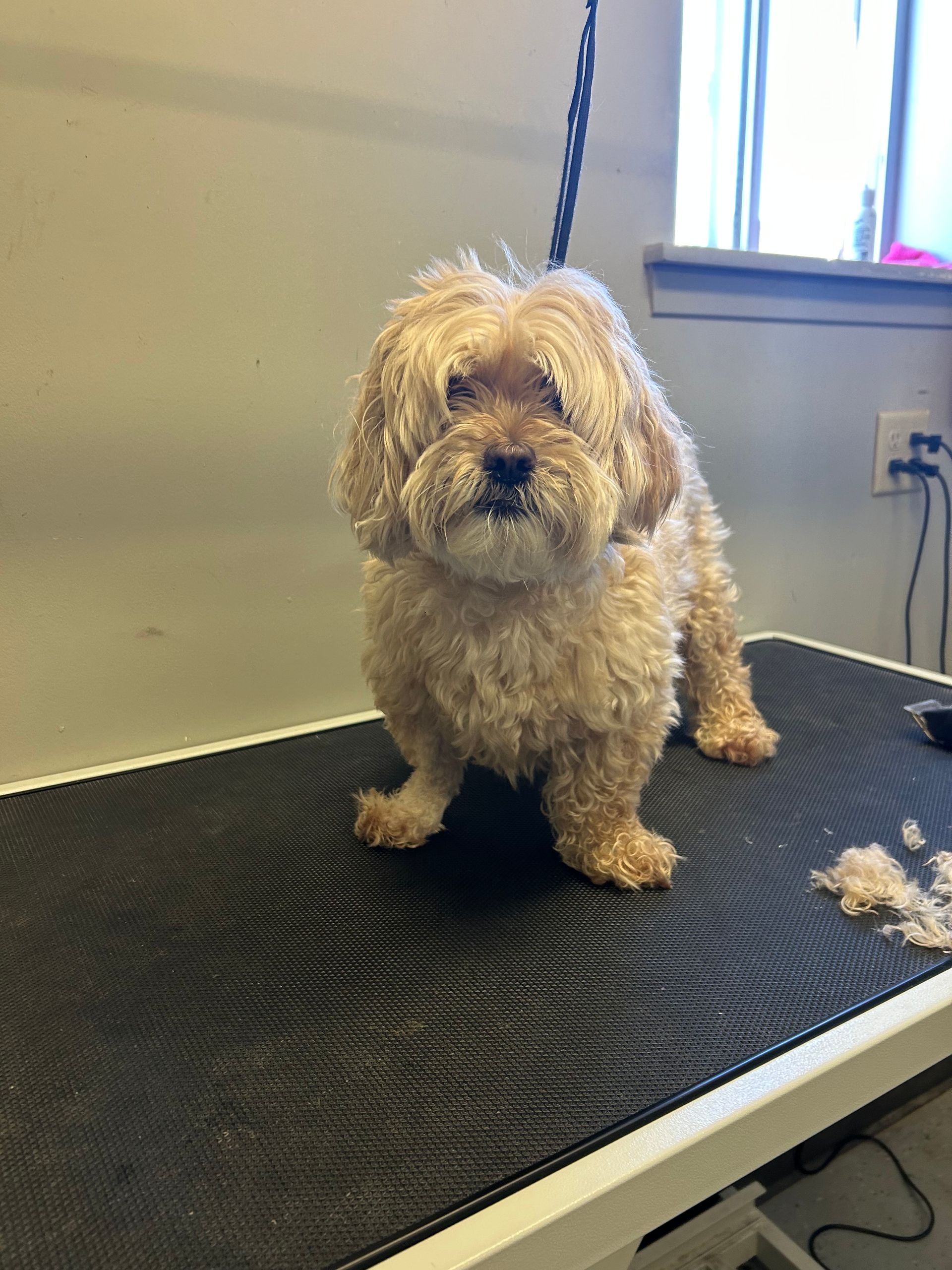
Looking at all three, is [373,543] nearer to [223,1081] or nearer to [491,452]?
[491,452]

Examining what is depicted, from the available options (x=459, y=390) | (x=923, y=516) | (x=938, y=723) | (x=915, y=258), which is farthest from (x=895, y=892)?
(x=915, y=258)

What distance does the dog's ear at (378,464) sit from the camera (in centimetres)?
72

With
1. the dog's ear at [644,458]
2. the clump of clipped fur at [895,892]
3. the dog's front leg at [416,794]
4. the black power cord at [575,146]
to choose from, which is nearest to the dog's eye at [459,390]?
the dog's ear at [644,458]

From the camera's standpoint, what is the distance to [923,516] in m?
1.77

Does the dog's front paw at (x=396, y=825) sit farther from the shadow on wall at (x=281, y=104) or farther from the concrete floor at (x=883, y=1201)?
the shadow on wall at (x=281, y=104)

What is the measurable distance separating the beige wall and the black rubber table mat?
204mm

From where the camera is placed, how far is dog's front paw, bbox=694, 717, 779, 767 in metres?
1.09

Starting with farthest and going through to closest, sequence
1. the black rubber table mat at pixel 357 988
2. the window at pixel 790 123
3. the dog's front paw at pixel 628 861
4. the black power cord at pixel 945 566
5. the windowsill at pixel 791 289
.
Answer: the black power cord at pixel 945 566
the window at pixel 790 123
the windowsill at pixel 791 289
the dog's front paw at pixel 628 861
the black rubber table mat at pixel 357 988

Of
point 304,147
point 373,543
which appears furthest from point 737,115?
point 373,543

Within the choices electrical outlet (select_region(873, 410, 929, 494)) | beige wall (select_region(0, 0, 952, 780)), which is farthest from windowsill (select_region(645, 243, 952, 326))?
electrical outlet (select_region(873, 410, 929, 494))

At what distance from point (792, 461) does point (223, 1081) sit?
1427mm

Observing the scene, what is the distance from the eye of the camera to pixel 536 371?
27.3 inches

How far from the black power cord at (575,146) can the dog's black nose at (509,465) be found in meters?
0.31

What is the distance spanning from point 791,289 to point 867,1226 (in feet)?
4.79
